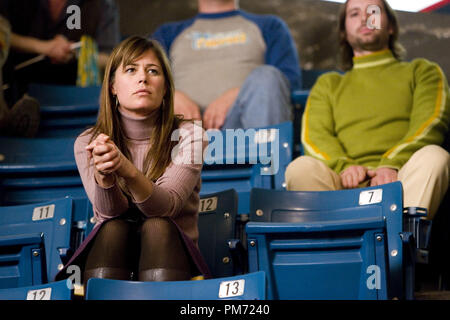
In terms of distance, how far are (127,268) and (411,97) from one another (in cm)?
89

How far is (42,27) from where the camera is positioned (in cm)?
222

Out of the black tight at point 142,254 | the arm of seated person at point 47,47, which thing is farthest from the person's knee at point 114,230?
the arm of seated person at point 47,47

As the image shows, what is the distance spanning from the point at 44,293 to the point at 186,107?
1.00m

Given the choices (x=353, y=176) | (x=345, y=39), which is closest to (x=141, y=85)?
(x=353, y=176)

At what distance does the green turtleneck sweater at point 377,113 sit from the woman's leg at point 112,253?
0.61 m

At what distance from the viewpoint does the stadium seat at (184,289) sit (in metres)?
0.82

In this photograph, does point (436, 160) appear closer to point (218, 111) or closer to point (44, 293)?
point (218, 111)

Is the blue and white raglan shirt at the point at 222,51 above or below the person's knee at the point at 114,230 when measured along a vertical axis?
above

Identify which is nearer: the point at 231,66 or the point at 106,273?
the point at 106,273

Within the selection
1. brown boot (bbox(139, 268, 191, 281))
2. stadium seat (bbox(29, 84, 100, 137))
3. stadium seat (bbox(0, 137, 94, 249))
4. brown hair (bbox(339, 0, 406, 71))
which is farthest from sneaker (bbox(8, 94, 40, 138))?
brown boot (bbox(139, 268, 191, 281))

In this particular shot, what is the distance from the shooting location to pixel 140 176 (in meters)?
0.97

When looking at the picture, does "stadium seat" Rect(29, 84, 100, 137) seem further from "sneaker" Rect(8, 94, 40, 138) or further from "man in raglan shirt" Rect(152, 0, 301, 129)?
"man in raglan shirt" Rect(152, 0, 301, 129)

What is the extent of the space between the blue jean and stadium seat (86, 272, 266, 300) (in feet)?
2.78

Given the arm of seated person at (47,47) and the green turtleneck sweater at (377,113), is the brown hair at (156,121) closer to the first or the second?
the green turtleneck sweater at (377,113)
